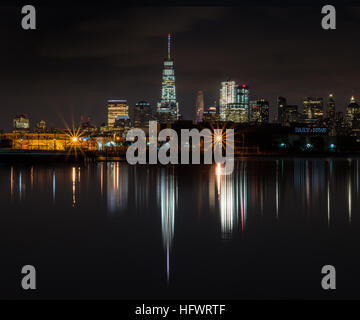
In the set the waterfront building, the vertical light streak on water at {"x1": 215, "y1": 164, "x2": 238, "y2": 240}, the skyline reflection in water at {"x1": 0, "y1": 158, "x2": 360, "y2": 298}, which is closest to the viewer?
the skyline reflection in water at {"x1": 0, "y1": 158, "x2": 360, "y2": 298}

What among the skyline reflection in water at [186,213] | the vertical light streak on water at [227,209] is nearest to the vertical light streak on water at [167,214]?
the skyline reflection in water at [186,213]

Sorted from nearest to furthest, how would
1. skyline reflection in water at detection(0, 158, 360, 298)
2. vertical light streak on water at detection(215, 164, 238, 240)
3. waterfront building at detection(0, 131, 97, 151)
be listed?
skyline reflection in water at detection(0, 158, 360, 298)
vertical light streak on water at detection(215, 164, 238, 240)
waterfront building at detection(0, 131, 97, 151)

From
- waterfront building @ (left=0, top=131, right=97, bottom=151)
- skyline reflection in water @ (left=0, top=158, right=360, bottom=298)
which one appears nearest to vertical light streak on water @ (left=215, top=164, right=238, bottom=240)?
skyline reflection in water @ (left=0, top=158, right=360, bottom=298)

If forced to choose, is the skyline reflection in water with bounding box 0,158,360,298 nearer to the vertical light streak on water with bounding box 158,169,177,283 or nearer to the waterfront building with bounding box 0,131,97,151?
the vertical light streak on water with bounding box 158,169,177,283

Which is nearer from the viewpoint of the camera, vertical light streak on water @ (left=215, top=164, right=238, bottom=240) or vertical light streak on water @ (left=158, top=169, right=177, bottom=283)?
vertical light streak on water @ (left=158, top=169, right=177, bottom=283)

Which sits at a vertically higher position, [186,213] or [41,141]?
[41,141]

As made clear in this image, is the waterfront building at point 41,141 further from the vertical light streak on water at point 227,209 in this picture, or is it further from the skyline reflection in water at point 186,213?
the vertical light streak on water at point 227,209

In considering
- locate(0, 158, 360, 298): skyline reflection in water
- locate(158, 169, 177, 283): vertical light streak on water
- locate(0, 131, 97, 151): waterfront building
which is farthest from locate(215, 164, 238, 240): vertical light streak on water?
locate(0, 131, 97, 151): waterfront building

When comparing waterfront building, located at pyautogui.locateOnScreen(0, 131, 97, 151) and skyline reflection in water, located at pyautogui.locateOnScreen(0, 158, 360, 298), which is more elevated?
waterfront building, located at pyautogui.locateOnScreen(0, 131, 97, 151)

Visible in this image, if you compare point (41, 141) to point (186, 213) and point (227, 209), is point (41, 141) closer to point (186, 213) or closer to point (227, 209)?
point (227, 209)

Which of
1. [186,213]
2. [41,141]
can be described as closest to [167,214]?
[186,213]

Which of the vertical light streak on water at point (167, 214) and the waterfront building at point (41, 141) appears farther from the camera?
the waterfront building at point (41, 141)

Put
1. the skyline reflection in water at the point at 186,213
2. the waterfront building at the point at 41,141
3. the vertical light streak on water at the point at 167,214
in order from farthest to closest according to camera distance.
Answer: the waterfront building at the point at 41,141
the skyline reflection in water at the point at 186,213
the vertical light streak on water at the point at 167,214

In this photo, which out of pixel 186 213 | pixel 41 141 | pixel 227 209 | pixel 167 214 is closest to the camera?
pixel 167 214
